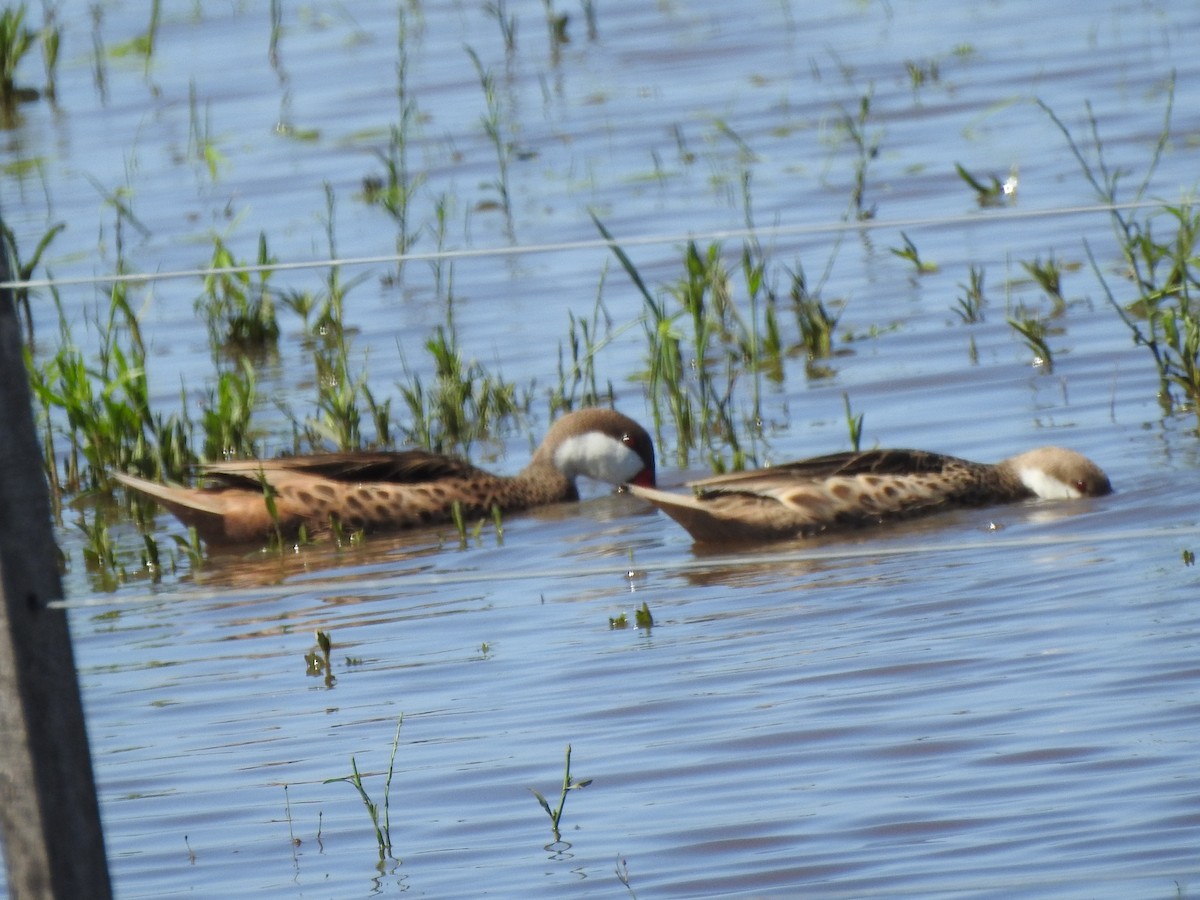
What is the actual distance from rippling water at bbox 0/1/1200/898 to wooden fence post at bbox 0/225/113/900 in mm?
552

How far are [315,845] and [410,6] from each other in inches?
666

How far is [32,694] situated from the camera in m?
3.77

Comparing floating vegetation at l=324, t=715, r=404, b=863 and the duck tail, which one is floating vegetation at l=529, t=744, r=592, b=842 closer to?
floating vegetation at l=324, t=715, r=404, b=863

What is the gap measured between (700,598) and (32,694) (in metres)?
3.82

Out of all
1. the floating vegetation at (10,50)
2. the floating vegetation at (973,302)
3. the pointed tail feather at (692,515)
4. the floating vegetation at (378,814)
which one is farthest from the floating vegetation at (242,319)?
the floating vegetation at (378,814)

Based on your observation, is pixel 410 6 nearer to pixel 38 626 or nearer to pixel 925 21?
pixel 925 21

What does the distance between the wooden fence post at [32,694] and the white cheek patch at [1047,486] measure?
17.1 ft

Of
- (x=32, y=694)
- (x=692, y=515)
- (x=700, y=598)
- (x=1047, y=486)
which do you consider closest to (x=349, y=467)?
(x=692, y=515)

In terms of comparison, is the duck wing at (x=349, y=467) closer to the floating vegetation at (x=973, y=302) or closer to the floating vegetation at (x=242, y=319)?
the floating vegetation at (x=242, y=319)

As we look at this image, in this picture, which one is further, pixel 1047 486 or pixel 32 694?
pixel 1047 486

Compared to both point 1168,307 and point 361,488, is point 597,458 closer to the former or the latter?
point 361,488

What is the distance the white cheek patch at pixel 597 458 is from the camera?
30.7 feet

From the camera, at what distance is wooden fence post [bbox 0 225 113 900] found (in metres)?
3.76

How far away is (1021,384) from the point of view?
33.1ft
